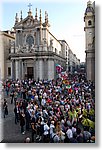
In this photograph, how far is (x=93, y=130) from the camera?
630 cm

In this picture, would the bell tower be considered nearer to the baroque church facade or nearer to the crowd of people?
the crowd of people

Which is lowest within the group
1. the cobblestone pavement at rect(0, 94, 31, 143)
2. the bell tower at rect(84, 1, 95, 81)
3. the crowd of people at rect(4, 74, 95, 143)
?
the cobblestone pavement at rect(0, 94, 31, 143)

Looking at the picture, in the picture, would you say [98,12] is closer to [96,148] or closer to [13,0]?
[13,0]

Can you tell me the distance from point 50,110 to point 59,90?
3.18 meters

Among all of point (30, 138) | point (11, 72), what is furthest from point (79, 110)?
point (11, 72)

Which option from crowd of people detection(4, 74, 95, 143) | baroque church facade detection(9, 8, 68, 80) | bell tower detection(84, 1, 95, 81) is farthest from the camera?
baroque church facade detection(9, 8, 68, 80)

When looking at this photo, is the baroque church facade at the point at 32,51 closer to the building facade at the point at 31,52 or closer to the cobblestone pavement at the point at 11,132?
the building facade at the point at 31,52

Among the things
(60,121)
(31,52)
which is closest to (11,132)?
(60,121)

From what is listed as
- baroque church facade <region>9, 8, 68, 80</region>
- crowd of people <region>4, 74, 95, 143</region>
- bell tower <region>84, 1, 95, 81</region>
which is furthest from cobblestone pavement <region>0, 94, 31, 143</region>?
baroque church facade <region>9, 8, 68, 80</region>

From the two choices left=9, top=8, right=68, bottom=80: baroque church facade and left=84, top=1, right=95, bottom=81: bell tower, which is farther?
left=9, top=8, right=68, bottom=80: baroque church facade

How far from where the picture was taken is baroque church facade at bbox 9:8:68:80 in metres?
22.1

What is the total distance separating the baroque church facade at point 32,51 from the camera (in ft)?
72.4

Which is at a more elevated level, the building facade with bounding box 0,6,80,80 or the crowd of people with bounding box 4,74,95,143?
the building facade with bounding box 0,6,80,80

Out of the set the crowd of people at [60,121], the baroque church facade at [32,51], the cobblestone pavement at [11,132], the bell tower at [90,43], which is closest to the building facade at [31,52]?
the baroque church facade at [32,51]
